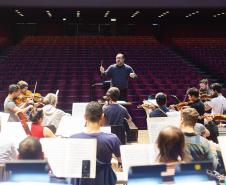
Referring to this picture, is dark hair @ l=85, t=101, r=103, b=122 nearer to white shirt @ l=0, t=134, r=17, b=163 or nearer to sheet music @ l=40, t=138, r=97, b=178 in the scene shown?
sheet music @ l=40, t=138, r=97, b=178

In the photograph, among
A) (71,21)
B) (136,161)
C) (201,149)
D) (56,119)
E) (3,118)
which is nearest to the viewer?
(136,161)

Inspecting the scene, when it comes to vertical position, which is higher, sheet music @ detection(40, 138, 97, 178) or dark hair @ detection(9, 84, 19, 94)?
dark hair @ detection(9, 84, 19, 94)

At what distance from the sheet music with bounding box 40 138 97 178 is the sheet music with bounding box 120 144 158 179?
0.26 m

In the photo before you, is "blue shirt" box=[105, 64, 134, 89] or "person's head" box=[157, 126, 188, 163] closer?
"person's head" box=[157, 126, 188, 163]

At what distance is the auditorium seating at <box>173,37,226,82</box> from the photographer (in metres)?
12.9

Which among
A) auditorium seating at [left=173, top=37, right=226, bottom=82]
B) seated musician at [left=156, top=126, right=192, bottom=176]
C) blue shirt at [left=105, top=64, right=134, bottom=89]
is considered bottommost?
seated musician at [left=156, top=126, right=192, bottom=176]

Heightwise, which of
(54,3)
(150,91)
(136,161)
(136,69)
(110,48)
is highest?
(54,3)

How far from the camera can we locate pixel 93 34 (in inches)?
797

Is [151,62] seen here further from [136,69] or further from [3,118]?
[3,118]

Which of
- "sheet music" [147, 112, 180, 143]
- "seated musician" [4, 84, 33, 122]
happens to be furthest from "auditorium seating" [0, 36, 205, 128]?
"sheet music" [147, 112, 180, 143]

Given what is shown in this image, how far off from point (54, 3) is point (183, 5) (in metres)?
4.57

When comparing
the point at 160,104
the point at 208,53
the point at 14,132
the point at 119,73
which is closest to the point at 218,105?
the point at 160,104

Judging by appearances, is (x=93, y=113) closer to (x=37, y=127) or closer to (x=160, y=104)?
(x=37, y=127)

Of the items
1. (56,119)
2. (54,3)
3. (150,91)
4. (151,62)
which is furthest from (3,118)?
(54,3)
